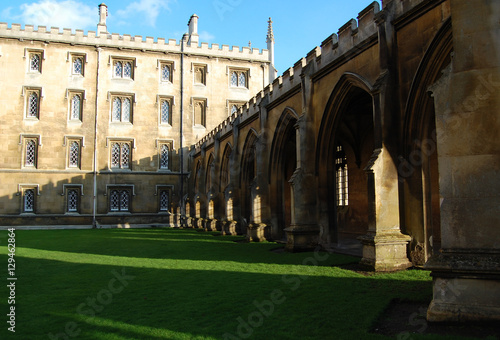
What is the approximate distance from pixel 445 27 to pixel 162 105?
2861 cm

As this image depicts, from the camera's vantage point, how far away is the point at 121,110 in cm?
3328

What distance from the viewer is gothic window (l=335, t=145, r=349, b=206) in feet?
66.8

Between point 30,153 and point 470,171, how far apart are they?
32.7 metres

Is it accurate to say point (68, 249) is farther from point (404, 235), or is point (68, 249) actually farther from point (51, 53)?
point (51, 53)

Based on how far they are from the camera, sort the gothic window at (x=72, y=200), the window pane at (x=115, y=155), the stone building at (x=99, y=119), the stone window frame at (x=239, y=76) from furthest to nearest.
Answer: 1. the stone window frame at (x=239, y=76)
2. the window pane at (x=115, y=155)
3. the gothic window at (x=72, y=200)
4. the stone building at (x=99, y=119)

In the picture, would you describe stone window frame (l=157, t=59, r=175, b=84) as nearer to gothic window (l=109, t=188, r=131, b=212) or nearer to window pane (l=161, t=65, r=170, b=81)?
window pane (l=161, t=65, r=170, b=81)

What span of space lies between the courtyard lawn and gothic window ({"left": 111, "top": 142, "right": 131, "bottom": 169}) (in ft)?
72.8

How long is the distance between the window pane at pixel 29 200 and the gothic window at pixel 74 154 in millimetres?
3406

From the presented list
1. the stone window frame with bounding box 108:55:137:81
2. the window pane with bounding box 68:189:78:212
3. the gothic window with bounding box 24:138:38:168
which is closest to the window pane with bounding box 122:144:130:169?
the window pane with bounding box 68:189:78:212

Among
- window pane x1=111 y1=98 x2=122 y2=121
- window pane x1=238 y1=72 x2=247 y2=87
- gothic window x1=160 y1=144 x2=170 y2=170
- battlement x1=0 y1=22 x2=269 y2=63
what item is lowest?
gothic window x1=160 y1=144 x2=170 y2=170

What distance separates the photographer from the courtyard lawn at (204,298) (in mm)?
5137

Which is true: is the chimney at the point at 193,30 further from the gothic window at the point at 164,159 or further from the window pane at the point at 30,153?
the window pane at the point at 30,153

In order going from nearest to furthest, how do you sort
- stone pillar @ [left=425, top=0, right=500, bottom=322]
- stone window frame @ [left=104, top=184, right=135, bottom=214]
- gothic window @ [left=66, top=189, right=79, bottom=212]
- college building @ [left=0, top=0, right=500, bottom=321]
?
stone pillar @ [left=425, top=0, right=500, bottom=322] → college building @ [left=0, top=0, right=500, bottom=321] → gothic window @ [left=66, top=189, right=79, bottom=212] → stone window frame @ [left=104, top=184, right=135, bottom=214]

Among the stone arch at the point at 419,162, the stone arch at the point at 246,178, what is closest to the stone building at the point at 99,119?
the stone arch at the point at 246,178
